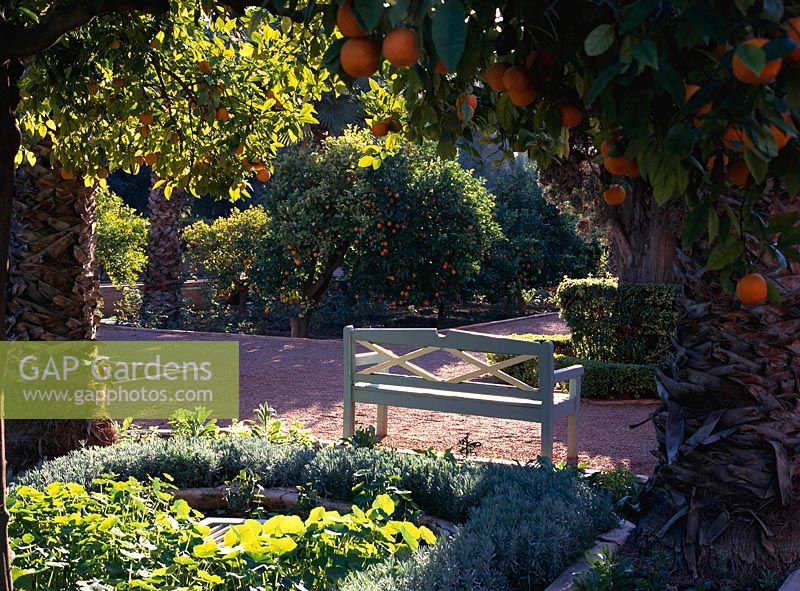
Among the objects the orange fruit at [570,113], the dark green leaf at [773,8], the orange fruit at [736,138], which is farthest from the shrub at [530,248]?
the dark green leaf at [773,8]

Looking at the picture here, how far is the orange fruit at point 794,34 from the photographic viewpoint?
1.11 m

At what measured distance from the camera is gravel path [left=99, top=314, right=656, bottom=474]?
680 centimetres

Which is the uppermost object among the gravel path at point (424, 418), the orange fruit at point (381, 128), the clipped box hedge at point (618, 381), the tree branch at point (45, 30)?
the tree branch at point (45, 30)

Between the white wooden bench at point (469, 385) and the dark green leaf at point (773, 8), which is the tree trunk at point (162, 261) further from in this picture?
the dark green leaf at point (773, 8)

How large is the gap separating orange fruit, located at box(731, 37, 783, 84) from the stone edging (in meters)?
2.22

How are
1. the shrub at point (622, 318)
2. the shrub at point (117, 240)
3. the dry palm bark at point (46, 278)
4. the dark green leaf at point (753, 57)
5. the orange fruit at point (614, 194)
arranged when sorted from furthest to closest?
1. the shrub at point (117, 240)
2. the shrub at point (622, 318)
3. the dry palm bark at point (46, 278)
4. the orange fruit at point (614, 194)
5. the dark green leaf at point (753, 57)

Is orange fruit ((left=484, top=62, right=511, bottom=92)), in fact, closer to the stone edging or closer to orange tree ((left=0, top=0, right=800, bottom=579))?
orange tree ((left=0, top=0, right=800, bottom=579))

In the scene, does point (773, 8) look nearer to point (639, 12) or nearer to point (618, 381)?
point (639, 12)

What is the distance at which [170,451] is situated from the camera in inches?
184

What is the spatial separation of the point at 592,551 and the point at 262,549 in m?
1.28

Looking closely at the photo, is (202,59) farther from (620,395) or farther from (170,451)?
(620,395)

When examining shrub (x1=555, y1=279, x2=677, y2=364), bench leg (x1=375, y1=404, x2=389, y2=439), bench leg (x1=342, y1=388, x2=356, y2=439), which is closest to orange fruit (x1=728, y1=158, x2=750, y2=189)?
bench leg (x1=342, y1=388, x2=356, y2=439)

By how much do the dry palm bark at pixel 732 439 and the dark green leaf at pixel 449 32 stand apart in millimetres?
2429

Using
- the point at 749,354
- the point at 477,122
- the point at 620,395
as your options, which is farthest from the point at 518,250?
the point at 477,122
